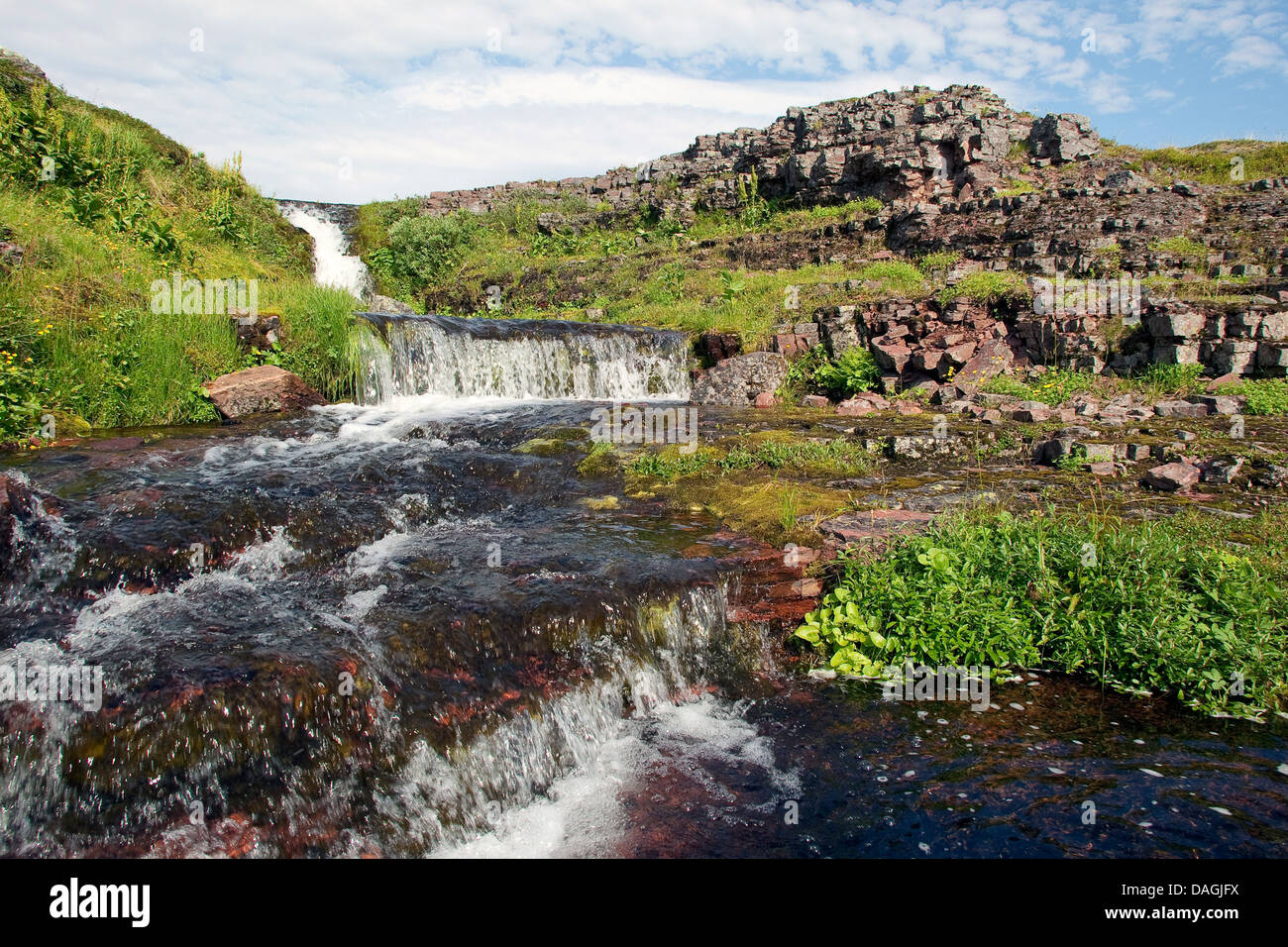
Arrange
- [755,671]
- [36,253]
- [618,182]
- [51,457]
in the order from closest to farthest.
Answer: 1. [755,671]
2. [51,457]
3. [36,253]
4. [618,182]

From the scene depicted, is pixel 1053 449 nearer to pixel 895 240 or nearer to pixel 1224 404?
pixel 1224 404

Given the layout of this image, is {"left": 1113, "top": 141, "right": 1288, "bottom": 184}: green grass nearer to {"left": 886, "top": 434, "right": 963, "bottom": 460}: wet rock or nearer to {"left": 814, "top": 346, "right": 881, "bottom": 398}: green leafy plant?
{"left": 814, "top": 346, "right": 881, "bottom": 398}: green leafy plant

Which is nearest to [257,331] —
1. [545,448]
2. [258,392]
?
[258,392]

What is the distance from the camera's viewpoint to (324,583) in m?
4.92

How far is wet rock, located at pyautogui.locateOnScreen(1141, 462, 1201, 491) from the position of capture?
675 centimetres

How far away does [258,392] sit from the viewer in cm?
1027

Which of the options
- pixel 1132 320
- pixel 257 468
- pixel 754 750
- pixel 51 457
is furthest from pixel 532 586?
pixel 1132 320

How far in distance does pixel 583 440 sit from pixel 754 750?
18.8 ft

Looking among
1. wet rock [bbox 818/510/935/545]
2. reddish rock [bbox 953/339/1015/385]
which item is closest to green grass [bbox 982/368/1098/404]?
reddish rock [bbox 953/339/1015/385]

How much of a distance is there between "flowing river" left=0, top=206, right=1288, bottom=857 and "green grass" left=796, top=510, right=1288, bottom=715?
22cm

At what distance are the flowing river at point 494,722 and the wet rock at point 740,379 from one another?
→ 8151mm

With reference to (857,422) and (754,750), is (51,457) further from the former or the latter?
(857,422)

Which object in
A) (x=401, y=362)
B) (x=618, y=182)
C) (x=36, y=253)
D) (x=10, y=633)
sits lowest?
(x=10, y=633)

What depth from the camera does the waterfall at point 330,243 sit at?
24.3m
